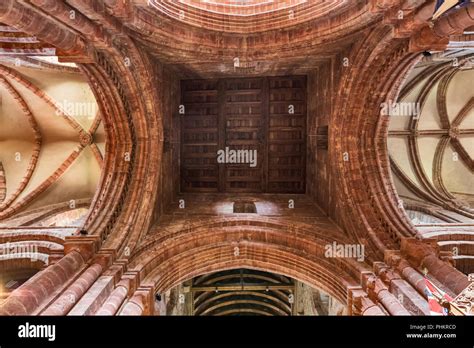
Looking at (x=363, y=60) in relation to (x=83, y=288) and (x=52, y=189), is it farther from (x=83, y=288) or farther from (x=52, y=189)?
(x=52, y=189)

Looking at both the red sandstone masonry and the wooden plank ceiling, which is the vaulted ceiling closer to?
the wooden plank ceiling

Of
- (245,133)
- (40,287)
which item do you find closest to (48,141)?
(245,133)

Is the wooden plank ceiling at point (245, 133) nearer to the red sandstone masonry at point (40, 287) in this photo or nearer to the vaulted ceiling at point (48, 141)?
the vaulted ceiling at point (48, 141)

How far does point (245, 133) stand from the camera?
12453mm

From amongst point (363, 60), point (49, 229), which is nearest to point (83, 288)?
point (49, 229)

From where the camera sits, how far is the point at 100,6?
5.97m

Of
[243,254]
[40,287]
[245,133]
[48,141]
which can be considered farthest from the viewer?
[48,141]

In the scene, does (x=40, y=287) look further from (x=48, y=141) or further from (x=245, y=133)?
(x=48, y=141)

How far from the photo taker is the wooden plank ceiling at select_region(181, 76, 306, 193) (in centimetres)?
1223

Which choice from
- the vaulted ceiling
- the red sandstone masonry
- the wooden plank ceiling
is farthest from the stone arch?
the vaulted ceiling

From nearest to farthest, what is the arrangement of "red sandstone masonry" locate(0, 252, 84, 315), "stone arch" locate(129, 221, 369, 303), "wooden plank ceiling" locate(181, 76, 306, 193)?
Result: "red sandstone masonry" locate(0, 252, 84, 315) < "stone arch" locate(129, 221, 369, 303) < "wooden plank ceiling" locate(181, 76, 306, 193)
